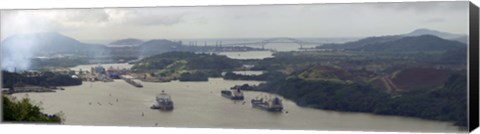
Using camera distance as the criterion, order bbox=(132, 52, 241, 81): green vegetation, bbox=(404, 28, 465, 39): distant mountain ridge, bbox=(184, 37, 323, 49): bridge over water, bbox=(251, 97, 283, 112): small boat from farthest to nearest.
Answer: bbox=(132, 52, 241, 81): green vegetation < bbox=(251, 97, 283, 112): small boat < bbox=(184, 37, 323, 49): bridge over water < bbox=(404, 28, 465, 39): distant mountain ridge

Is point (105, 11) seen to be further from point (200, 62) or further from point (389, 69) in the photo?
point (389, 69)

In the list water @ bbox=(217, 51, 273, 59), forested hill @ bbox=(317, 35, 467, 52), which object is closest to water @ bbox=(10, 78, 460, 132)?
water @ bbox=(217, 51, 273, 59)

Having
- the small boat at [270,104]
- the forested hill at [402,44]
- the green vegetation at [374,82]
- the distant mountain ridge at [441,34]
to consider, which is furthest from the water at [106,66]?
the distant mountain ridge at [441,34]

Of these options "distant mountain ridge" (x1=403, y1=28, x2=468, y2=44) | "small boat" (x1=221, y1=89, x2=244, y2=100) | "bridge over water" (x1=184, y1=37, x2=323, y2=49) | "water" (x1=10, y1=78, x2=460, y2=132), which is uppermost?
"distant mountain ridge" (x1=403, y1=28, x2=468, y2=44)

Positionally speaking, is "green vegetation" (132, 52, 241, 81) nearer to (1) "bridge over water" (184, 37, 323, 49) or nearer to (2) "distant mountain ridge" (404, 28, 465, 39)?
(1) "bridge over water" (184, 37, 323, 49)

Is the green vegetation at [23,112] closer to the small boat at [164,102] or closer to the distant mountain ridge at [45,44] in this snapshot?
the distant mountain ridge at [45,44]

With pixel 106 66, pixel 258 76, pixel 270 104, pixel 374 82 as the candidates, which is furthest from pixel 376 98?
pixel 106 66

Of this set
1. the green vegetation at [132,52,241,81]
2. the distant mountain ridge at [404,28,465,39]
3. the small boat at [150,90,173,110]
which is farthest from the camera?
the small boat at [150,90,173,110]
